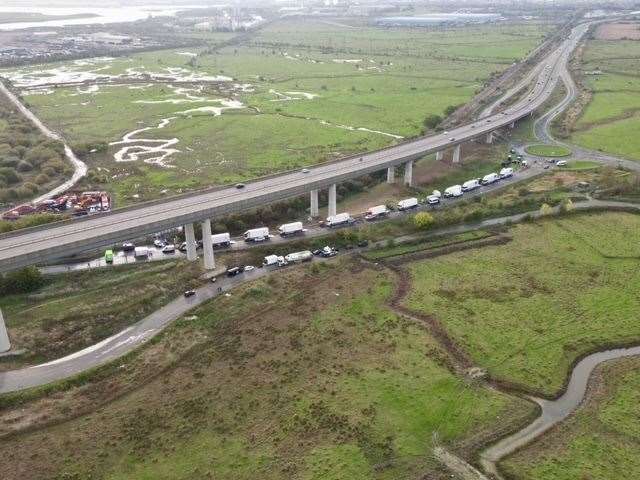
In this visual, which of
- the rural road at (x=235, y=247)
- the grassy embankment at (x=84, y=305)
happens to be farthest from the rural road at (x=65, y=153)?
the grassy embankment at (x=84, y=305)

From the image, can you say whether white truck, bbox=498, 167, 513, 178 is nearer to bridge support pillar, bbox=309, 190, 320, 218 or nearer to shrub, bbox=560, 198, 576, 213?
A: shrub, bbox=560, 198, 576, 213

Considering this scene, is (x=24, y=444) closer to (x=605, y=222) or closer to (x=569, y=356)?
(x=569, y=356)

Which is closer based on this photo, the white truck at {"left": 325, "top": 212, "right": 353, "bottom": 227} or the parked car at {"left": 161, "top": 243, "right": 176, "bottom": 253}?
the parked car at {"left": 161, "top": 243, "right": 176, "bottom": 253}

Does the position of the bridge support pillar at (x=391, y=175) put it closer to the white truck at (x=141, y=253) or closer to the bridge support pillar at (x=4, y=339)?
the white truck at (x=141, y=253)

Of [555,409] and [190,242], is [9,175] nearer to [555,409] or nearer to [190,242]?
[190,242]

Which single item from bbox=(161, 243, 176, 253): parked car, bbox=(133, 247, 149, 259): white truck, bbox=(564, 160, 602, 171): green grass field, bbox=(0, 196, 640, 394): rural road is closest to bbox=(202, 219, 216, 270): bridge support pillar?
bbox=(0, 196, 640, 394): rural road

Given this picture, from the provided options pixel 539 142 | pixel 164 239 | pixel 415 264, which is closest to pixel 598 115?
pixel 539 142
